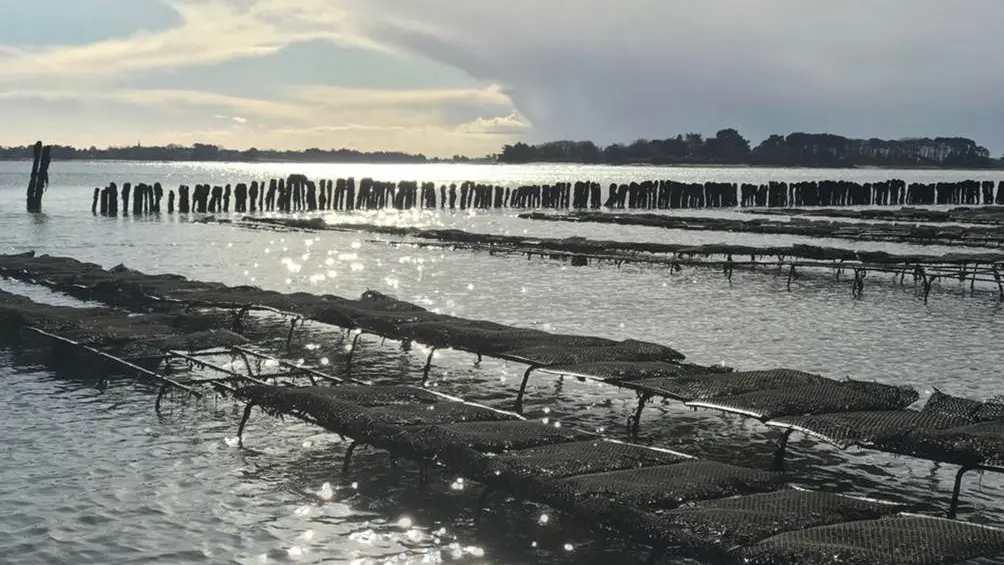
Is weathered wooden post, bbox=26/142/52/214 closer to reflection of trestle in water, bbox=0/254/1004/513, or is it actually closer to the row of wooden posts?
the row of wooden posts

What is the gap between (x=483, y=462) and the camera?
8.90 metres

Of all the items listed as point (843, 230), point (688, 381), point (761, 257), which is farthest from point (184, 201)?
point (688, 381)

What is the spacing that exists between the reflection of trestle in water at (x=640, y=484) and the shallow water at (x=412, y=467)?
0.54 m

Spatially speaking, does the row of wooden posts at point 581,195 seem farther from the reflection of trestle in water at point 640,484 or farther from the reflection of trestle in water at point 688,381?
the reflection of trestle in water at point 640,484

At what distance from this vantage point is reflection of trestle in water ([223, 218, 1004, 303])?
1106 inches

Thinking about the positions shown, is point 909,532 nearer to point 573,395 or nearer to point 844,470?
point 844,470

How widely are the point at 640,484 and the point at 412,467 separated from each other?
359cm

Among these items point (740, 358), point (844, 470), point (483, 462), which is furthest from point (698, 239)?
point (483, 462)

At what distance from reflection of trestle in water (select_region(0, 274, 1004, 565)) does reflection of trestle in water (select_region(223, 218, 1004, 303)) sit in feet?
58.2

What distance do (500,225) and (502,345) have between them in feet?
151

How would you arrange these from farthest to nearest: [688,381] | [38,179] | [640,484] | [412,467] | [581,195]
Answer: [581,195], [38,179], [688,381], [412,467], [640,484]

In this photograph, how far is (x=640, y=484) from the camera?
8.06 meters

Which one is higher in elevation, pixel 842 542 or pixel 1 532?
pixel 842 542

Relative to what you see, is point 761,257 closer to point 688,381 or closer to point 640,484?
point 688,381
